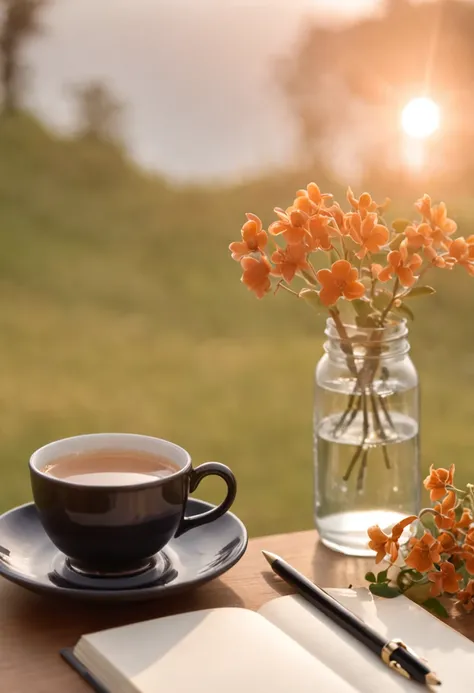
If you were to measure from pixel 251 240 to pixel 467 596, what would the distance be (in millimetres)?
353

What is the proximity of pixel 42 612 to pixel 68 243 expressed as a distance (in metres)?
4.16

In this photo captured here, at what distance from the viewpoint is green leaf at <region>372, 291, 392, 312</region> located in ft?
2.94

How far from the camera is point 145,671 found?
0.63 m

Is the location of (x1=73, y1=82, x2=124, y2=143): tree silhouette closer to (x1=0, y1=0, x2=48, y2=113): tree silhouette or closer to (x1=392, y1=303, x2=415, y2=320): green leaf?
(x1=0, y1=0, x2=48, y2=113): tree silhouette

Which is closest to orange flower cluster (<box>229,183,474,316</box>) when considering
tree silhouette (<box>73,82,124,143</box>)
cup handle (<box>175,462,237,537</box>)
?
cup handle (<box>175,462,237,537</box>)

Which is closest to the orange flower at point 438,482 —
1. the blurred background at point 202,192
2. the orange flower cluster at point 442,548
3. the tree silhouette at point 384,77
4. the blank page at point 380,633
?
the orange flower cluster at point 442,548

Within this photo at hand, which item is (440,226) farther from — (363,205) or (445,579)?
(445,579)

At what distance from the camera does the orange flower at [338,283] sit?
82 cm

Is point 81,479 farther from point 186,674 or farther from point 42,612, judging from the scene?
point 186,674

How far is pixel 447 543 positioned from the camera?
82 centimetres

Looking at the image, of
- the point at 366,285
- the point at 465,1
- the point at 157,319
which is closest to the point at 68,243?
the point at 157,319

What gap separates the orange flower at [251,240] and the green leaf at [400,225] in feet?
0.48

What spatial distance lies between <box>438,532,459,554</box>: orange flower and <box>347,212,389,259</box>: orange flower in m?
0.25

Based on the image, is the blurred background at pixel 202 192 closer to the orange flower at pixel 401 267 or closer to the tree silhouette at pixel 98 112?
the tree silhouette at pixel 98 112
